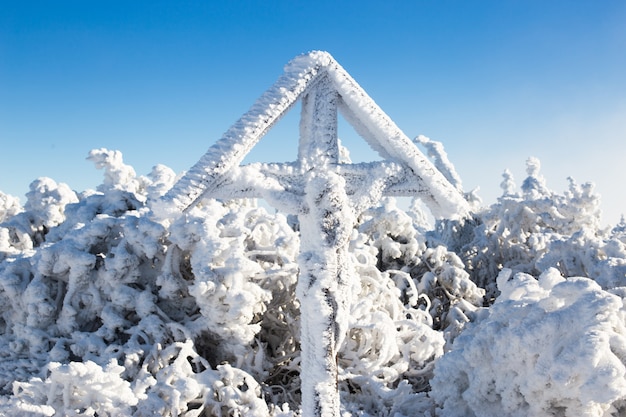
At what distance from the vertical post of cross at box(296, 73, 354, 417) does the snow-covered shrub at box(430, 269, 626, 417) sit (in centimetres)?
132

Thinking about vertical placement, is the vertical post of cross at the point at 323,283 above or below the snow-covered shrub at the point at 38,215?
below

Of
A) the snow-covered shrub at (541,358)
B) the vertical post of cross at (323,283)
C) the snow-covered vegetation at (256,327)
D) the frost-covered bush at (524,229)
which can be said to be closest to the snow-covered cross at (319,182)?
the vertical post of cross at (323,283)

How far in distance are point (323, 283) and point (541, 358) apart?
166 centimetres

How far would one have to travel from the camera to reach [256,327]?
4.93 metres

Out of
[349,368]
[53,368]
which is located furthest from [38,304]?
[349,368]

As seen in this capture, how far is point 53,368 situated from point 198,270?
163cm

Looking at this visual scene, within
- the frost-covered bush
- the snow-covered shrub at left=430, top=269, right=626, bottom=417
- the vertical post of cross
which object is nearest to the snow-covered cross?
the vertical post of cross

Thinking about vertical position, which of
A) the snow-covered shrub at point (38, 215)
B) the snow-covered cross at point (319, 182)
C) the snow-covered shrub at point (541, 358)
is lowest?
the snow-covered shrub at point (541, 358)

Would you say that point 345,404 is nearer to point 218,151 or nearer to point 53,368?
point 53,368

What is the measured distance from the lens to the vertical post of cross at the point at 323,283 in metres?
3.01

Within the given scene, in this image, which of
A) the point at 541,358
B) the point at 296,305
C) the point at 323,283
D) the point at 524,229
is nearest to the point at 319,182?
the point at 323,283

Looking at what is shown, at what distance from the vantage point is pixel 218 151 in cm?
299

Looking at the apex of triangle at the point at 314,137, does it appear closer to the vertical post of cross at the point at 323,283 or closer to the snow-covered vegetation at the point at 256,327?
the snow-covered vegetation at the point at 256,327

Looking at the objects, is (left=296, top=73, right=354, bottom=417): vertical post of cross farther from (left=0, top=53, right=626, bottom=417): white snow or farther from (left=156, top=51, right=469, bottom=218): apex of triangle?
(left=156, top=51, right=469, bottom=218): apex of triangle
